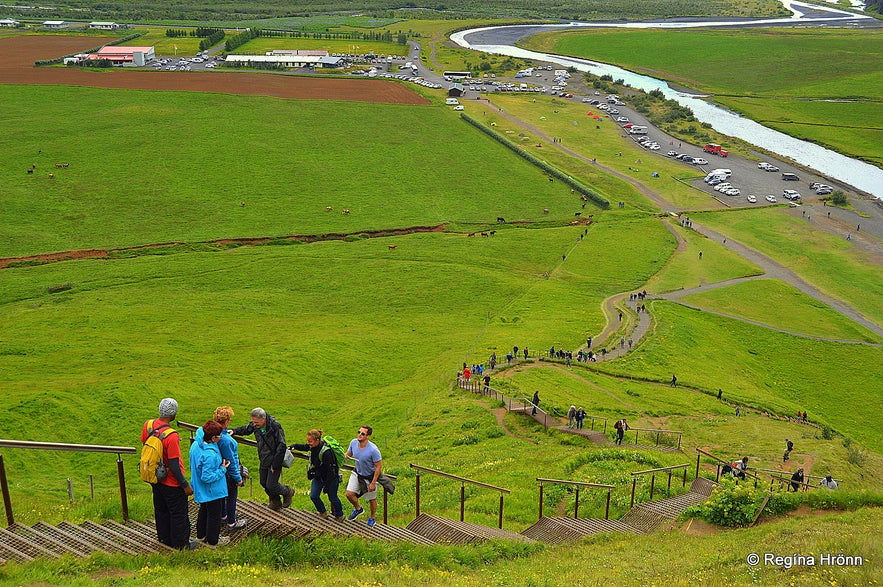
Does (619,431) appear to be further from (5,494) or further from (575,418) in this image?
(5,494)

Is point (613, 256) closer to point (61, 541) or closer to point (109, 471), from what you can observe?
point (109, 471)

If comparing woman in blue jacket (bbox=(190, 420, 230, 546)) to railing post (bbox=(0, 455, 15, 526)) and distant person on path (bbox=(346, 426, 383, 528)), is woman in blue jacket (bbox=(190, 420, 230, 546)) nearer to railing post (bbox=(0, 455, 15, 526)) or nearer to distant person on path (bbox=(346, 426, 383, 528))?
distant person on path (bbox=(346, 426, 383, 528))

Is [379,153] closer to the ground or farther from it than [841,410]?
farther from it

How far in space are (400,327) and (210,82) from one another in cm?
9598

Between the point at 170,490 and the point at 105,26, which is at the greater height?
the point at 105,26

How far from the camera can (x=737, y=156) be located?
387 ft

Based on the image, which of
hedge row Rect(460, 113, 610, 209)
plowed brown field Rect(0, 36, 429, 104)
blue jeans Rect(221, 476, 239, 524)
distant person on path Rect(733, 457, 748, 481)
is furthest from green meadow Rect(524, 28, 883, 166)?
blue jeans Rect(221, 476, 239, 524)

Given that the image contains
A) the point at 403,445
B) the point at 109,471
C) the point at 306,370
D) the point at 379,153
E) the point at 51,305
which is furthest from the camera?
the point at 379,153

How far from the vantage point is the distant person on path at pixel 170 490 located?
13.1m

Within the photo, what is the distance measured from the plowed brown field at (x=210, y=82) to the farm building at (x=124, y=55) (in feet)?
27.6

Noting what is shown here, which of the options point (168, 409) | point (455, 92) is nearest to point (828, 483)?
point (168, 409)

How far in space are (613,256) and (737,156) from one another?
5604cm

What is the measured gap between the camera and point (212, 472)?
1337 cm

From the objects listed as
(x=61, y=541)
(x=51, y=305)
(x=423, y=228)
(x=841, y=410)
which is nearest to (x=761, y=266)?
(x=841, y=410)
